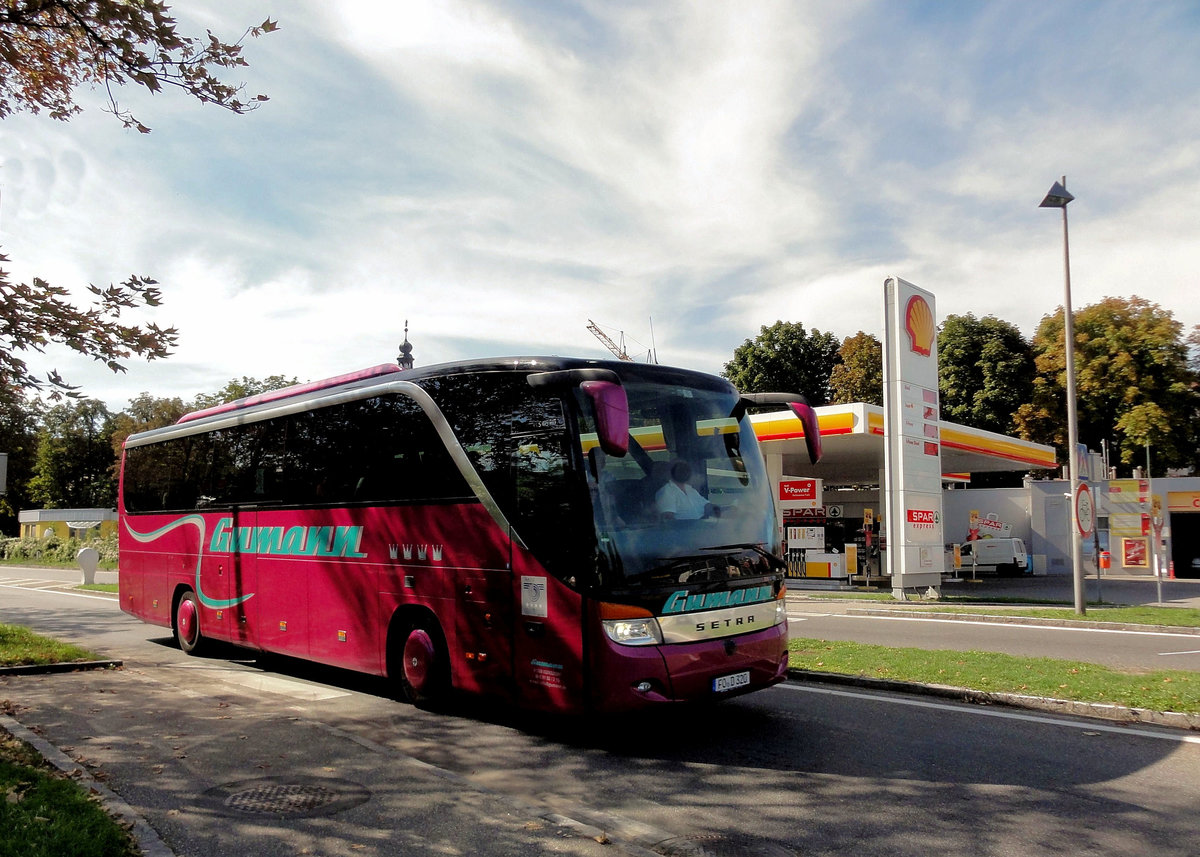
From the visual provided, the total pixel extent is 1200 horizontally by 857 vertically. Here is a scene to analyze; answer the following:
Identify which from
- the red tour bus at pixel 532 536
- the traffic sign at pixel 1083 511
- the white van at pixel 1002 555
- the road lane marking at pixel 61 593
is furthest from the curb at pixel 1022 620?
the road lane marking at pixel 61 593

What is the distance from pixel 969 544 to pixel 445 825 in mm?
36481

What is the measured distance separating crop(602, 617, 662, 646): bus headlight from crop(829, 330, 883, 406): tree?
46092 millimetres

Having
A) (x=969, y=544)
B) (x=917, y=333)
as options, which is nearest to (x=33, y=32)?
(x=917, y=333)

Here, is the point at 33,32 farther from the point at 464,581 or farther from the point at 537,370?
the point at 464,581

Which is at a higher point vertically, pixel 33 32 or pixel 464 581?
pixel 33 32

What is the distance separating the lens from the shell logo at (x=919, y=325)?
23369mm

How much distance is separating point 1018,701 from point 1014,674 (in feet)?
4.20

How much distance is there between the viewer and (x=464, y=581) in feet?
26.2

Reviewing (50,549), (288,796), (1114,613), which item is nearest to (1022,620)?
(1114,613)

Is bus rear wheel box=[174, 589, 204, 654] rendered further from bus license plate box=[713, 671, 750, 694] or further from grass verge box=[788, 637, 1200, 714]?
bus license plate box=[713, 671, 750, 694]

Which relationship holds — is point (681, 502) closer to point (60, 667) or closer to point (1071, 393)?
point (60, 667)

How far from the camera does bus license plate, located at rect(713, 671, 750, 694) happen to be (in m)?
7.11

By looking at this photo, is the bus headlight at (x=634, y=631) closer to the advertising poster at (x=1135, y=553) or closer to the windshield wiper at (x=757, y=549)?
the windshield wiper at (x=757, y=549)

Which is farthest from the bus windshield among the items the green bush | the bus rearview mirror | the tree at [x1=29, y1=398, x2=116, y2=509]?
the tree at [x1=29, y1=398, x2=116, y2=509]
